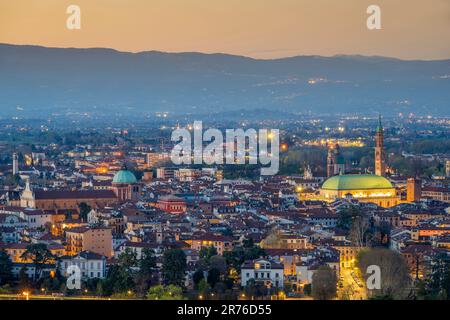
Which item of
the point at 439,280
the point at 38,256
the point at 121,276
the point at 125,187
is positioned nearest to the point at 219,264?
the point at 121,276

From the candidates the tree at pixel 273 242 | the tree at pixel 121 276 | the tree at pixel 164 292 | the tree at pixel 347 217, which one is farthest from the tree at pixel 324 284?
the tree at pixel 347 217

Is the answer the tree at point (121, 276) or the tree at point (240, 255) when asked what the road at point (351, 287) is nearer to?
the tree at point (240, 255)

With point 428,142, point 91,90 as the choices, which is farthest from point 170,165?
point 91,90

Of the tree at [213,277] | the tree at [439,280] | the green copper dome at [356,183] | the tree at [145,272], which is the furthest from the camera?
the green copper dome at [356,183]

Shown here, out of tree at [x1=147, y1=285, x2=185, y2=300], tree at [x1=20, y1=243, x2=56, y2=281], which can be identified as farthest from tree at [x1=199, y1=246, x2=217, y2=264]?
tree at [x1=147, y1=285, x2=185, y2=300]

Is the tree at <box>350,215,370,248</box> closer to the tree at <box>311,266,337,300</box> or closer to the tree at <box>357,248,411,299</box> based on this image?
the tree at <box>357,248,411,299</box>

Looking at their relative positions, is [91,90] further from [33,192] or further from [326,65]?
[33,192]
